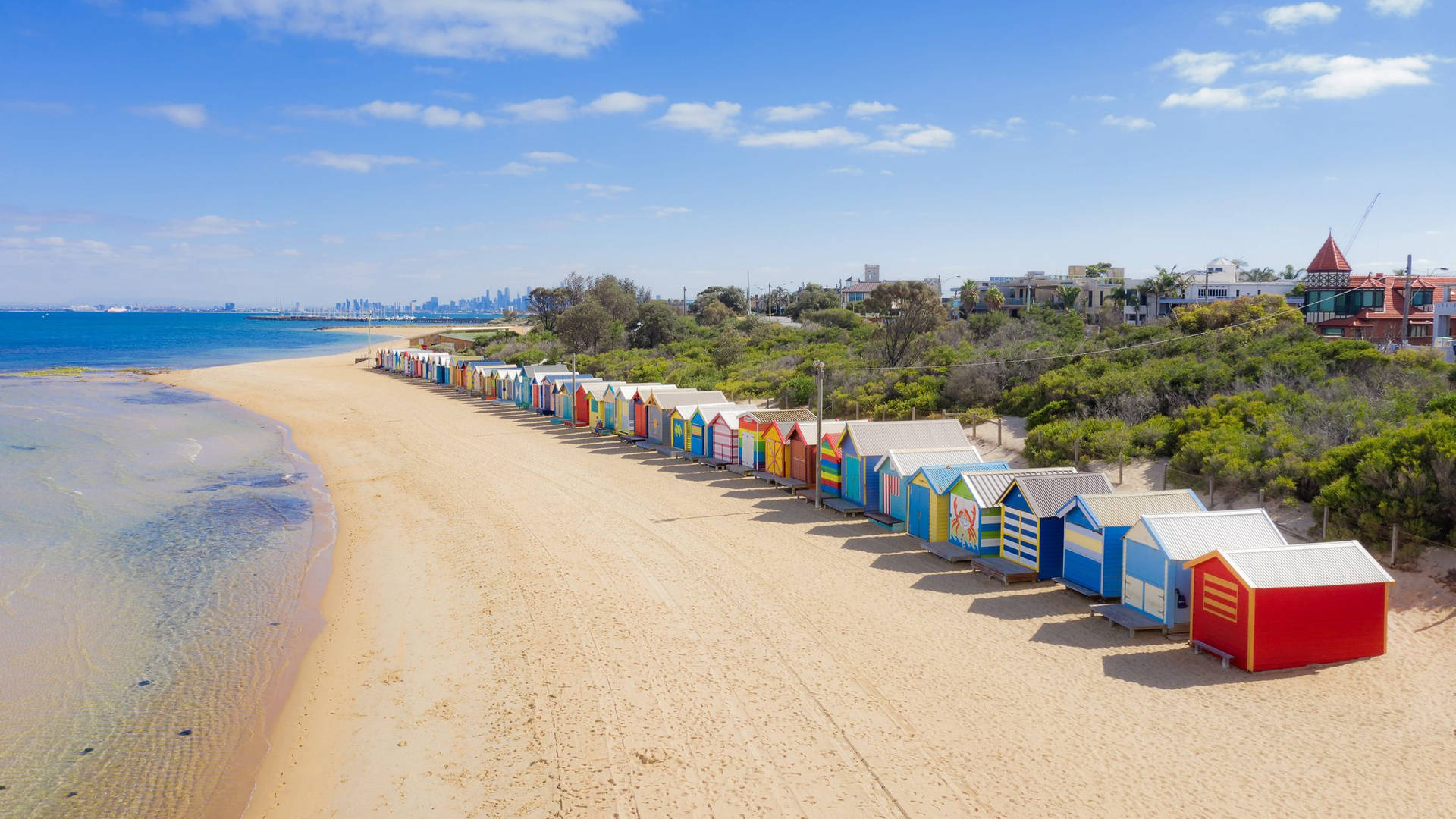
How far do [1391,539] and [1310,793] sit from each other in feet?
21.7

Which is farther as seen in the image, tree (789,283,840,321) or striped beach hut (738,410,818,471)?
tree (789,283,840,321)

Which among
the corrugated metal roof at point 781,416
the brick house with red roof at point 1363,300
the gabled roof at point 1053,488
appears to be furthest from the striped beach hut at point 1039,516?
the brick house with red roof at point 1363,300

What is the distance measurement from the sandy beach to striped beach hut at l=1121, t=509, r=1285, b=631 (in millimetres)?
449

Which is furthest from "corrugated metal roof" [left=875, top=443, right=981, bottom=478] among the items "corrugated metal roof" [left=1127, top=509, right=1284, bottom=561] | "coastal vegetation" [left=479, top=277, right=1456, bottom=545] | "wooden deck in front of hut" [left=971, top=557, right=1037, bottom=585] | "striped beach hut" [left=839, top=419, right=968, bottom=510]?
"corrugated metal roof" [left=1127, top=509, right=1284, bottom=561]

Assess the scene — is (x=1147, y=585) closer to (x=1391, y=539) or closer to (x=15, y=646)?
(x=1391, y=539)

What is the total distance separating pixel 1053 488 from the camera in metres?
13.4

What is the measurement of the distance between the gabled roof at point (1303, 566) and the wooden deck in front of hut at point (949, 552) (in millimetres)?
3960

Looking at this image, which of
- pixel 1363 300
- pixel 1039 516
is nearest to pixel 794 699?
pixel 1039 516

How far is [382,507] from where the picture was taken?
1980 cm

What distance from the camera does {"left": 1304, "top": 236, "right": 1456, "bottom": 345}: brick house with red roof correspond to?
30.6 metres

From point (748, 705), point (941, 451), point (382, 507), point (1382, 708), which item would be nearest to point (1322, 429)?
point (941, 451)

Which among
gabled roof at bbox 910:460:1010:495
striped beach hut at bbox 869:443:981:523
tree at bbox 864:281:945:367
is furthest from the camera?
tree at bbox 864:281:945:367

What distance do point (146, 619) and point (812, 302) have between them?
2693 inches

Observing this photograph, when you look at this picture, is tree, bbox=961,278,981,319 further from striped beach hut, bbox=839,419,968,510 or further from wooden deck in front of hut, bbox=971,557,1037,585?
wooden deck in front of hut, bbox=971,557,1037,585
